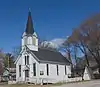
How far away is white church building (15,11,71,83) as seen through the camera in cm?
4433

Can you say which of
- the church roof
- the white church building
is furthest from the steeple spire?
the church roof

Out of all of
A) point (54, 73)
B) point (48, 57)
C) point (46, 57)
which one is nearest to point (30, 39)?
point (46, 57)

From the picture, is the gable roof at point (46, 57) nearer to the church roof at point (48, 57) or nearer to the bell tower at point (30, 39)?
the church roof at point (48, 57)

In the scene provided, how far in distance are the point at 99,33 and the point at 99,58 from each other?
665cm

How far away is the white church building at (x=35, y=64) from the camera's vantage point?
1745 inches

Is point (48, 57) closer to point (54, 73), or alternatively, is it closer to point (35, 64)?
point (54, 73)

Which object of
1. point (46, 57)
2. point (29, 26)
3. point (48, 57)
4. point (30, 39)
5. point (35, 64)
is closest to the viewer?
point (35, 64)

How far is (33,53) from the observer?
4531 centimetres

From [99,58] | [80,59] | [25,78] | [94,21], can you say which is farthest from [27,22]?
[80,59]

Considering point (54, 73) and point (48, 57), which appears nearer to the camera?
point (54, 73)

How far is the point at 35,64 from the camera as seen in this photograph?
147ft

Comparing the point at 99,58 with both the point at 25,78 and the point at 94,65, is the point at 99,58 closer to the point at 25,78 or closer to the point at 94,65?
the point at 94,65

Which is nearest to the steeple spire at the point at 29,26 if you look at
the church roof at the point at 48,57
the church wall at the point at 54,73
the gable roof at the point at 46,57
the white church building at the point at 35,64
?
the white church building at the point at 35,64

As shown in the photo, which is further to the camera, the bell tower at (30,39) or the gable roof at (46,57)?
the bell tower at (30,39)
